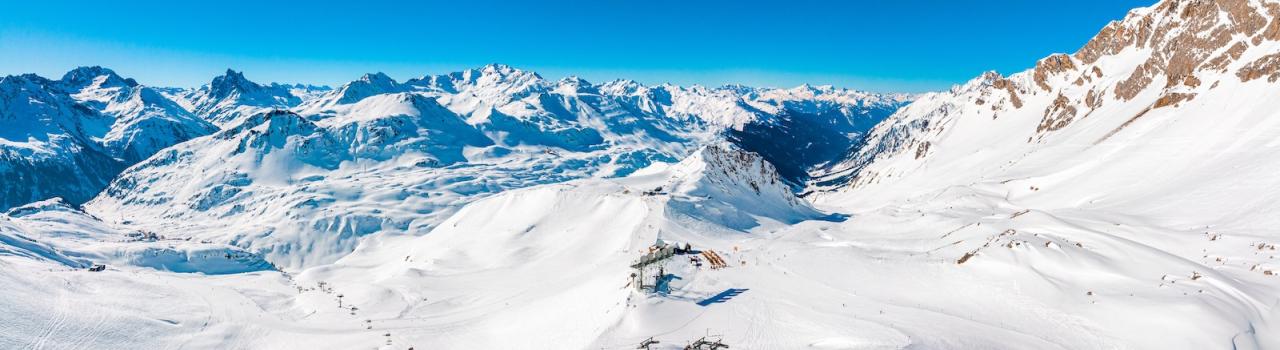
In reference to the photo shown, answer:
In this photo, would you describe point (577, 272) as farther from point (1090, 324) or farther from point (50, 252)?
point (50, 252)

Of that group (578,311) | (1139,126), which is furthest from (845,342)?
(1139,126)

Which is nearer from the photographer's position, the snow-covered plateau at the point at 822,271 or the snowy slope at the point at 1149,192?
the snow-covered plateau at the point at 822,271

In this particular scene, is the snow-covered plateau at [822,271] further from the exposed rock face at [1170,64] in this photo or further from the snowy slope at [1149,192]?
the exposed rock face at [1170,64]

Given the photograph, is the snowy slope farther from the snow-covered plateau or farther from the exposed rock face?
the exposed rock face

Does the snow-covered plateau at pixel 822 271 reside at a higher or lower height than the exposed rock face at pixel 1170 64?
lower

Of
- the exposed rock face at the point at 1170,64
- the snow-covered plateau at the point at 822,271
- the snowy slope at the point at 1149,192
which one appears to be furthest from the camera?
the exposed rock face at the point at 1170,64

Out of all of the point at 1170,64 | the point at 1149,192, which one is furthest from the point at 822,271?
the point at 1170,64

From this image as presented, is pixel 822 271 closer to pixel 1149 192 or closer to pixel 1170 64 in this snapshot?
pixel 1149 192

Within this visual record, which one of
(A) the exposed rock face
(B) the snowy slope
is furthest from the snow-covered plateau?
(A) the exposed rock face

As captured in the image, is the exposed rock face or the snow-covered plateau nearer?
the snow-covered plateau

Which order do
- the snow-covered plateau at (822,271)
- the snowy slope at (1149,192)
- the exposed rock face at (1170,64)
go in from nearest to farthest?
the snow-covered plateau at (822,271) → the snowy slope at (1149,192) → the exposed rock face at (1170,64)

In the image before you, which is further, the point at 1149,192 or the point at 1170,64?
the point at 1170,64

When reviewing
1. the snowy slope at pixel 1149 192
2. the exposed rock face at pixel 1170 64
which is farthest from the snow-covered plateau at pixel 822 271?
the exposed rock face at pixel 1170 64
